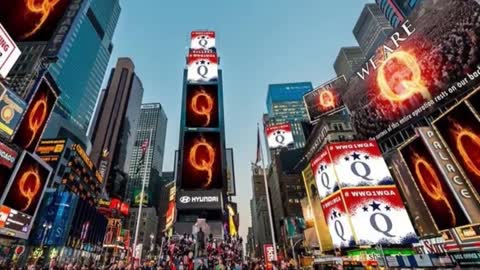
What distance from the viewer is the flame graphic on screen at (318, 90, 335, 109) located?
25.5m

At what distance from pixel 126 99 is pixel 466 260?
6105 inches

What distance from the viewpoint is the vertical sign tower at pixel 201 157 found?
1608 cm

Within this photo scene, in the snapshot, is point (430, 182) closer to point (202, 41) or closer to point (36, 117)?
point (202, 41)

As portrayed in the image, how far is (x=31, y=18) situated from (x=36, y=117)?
13.3 meters

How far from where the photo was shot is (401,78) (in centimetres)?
1798

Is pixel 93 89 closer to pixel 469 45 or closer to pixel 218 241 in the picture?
pixel 218 241

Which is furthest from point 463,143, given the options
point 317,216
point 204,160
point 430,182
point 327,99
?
point 204,160

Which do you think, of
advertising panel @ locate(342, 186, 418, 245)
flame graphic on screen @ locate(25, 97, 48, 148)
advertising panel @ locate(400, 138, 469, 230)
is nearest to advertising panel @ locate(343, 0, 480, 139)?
advertising panel @ locate(400, 138, 469, 230)

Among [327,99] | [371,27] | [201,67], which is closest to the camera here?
[201,67]

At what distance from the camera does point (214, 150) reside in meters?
17.7

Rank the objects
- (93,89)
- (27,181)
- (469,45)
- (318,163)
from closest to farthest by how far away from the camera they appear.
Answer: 1. (469,45)
2. (318,163)
3. (27,181)
4. (93,89)

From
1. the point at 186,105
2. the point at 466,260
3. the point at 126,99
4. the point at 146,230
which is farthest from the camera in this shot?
the point at 126,99

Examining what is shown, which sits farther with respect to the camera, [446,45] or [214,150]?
[214,150]

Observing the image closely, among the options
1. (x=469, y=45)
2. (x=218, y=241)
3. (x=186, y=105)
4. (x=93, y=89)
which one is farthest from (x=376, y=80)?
(x=93, y=89)
